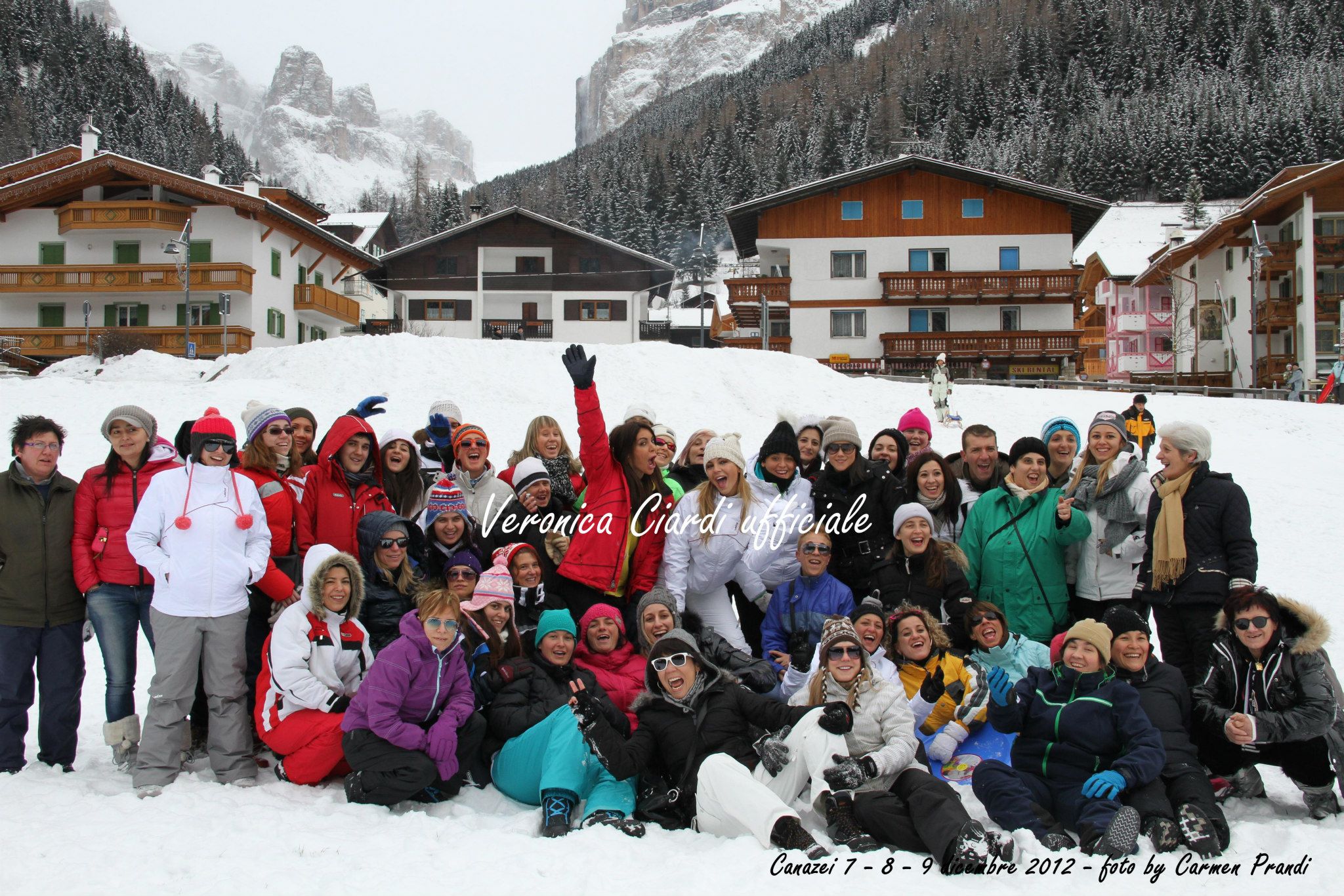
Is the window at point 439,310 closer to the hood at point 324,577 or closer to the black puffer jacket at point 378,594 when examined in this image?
the black puffer jacket at point 378,594

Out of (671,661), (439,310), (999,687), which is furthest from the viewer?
(439,310)

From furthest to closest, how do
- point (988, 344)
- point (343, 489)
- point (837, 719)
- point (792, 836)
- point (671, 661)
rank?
1. point (988, 344)
2. point (343, 489)
3. point (671, 661)
4. point (837, 719)
5. point (792, 836)

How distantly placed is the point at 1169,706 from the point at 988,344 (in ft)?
103

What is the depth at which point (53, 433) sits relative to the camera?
16.4 ft

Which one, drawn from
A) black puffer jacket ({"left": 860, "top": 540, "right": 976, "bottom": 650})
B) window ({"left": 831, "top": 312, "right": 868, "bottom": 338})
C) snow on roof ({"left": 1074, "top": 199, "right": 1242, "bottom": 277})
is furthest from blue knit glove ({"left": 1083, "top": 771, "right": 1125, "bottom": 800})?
snow on roof ({"left": 1074, "top": 199, "right": 1242, "bottom": 277})

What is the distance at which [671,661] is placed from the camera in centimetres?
470

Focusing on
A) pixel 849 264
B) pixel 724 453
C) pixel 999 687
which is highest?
pixel 849 264

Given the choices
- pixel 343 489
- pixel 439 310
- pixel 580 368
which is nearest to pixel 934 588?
pixel 580 368

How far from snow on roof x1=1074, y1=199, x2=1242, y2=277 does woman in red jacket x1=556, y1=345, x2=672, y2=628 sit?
59615mm

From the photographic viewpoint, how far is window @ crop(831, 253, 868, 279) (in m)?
36.0

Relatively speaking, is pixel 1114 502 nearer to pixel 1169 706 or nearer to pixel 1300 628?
pixel 1300 628

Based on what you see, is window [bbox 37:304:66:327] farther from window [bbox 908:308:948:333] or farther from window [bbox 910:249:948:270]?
window [bbox 910:249:948:270]

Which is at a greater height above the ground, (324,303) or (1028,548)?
(324,303)

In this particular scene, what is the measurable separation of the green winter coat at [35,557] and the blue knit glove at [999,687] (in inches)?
197
